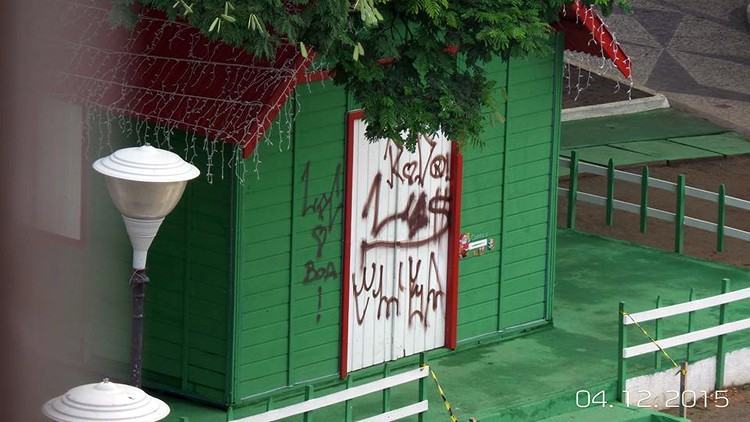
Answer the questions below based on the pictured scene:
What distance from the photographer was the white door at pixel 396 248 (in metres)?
10.9

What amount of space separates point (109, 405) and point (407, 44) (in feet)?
17.8

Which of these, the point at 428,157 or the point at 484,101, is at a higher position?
the point at 484,101

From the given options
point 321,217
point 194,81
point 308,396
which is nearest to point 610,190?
point 321,217

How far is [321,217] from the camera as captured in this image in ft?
34.3

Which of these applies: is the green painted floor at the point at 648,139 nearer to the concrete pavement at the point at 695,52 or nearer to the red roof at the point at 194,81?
the concrete pavement at the point at 695,52

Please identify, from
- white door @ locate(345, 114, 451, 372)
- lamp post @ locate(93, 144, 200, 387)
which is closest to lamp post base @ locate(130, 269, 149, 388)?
lamp post @ locate(93, 144, 200, 387)

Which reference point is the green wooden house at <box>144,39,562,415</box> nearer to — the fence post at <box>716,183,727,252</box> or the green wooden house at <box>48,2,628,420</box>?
the green wooden house at <box>48,2,628,420</box>

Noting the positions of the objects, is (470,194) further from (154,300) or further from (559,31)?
(154,300)

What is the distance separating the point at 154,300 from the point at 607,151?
12.3 metres

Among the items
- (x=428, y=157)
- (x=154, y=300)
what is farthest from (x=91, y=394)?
(x=428, y=157)

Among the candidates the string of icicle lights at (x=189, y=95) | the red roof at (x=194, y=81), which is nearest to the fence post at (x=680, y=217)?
the string of icicle lights at (x=189, y=95)

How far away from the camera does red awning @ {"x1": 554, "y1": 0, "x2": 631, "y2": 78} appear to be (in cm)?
1147

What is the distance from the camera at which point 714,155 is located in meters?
21.4

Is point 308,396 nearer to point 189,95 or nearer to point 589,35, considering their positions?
point 189,95
